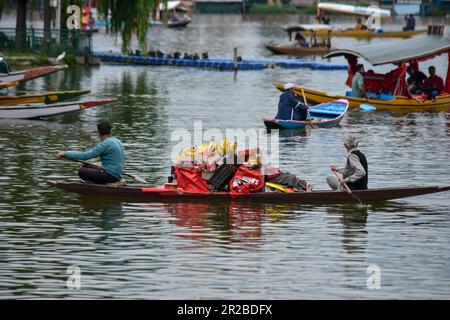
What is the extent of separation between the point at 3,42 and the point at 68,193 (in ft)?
112

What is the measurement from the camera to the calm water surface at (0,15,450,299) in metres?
18.5

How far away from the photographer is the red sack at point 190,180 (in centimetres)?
2373

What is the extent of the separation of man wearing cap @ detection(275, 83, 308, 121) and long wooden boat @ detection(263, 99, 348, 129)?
0.25 m

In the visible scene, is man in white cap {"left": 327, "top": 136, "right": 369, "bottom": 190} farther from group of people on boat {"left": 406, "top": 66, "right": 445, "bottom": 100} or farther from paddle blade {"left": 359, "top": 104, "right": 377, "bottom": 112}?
group of people on boat {"left": 406, "top": 66, "right": 445, "bottom": 100}

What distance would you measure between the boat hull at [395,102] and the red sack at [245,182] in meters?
17.6

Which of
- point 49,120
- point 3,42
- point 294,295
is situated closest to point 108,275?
point 294,295

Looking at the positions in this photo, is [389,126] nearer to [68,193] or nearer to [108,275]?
[68,193]

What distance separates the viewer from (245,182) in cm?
2375

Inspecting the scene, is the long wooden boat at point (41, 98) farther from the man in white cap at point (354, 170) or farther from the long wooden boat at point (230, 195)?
the man in white cap at point (354, 170)

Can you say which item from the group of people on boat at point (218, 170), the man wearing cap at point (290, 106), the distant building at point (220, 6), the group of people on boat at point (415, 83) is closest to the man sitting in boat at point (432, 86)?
the group of people on boat at point (415, 83)

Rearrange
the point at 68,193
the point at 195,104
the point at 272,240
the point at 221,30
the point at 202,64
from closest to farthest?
1. the point at 272,240
2. the point at 68,193
3. the point at 195,104
4. the point at 202,64
5. the point at 221,30

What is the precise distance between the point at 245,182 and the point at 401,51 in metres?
22.2

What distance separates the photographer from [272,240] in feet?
70.6

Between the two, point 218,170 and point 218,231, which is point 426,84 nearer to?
point 218,170
